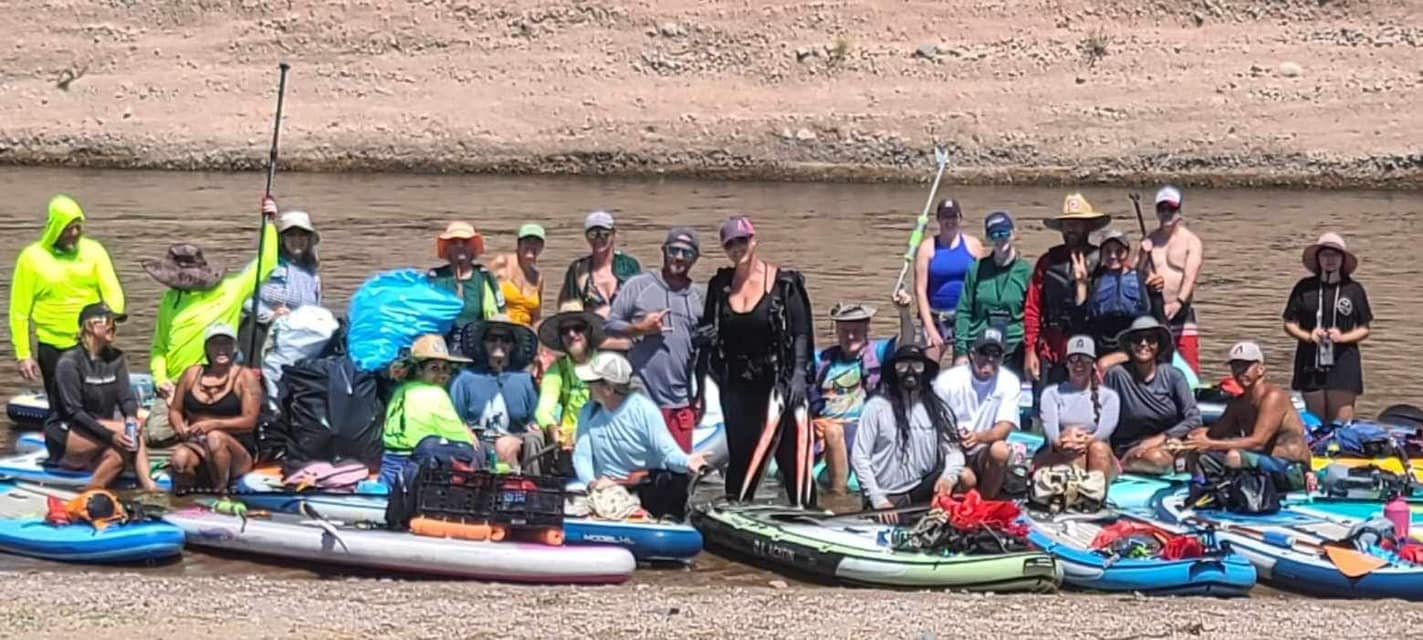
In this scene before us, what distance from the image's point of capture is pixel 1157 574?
10.3 m

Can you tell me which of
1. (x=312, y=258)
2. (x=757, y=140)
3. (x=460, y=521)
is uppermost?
(x=757, y=140)

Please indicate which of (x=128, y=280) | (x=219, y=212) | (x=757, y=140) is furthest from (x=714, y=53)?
(x=128, y=280)

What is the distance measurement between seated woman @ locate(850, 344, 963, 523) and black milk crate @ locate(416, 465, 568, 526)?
163 cm

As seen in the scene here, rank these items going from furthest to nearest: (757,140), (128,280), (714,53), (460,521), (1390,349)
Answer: (714,53) → (757,140) → (128,280) → (1390,349) → (460,521)

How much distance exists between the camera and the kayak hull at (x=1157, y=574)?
10273 millimetres

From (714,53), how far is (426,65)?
5859 millimetres

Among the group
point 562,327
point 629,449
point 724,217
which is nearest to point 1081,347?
point 629,449

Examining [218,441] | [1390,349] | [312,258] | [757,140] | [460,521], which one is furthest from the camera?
[757,140]

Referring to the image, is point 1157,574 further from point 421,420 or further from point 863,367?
point 421,420

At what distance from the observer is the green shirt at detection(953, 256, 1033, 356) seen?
12.9 m

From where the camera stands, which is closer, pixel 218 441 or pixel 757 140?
pixel 218 441

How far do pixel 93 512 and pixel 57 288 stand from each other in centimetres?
190

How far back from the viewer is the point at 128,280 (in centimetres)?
2214

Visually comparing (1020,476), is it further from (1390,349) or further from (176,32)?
(176,32)
